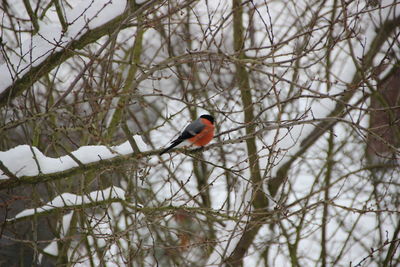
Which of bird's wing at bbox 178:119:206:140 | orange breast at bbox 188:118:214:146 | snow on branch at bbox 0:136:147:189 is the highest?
bird's wing at bbox 178:119:206:140

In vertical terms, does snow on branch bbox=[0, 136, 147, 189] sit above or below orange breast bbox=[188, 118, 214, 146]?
below

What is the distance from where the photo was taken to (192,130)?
4555mm

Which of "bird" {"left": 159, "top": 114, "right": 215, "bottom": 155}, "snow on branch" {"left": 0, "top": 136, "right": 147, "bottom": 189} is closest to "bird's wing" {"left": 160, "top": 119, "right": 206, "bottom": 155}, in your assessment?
"bird" {"left": 159, "top": 114, "right": 215, "bottom": 155}

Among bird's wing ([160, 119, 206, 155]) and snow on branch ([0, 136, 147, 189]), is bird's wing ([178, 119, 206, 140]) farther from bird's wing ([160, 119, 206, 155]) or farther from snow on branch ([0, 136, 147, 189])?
snow on branch ([0, 136, 147, 189])

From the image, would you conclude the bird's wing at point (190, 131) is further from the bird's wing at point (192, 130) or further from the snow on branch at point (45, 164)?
the snow on branch at point (45, 164)

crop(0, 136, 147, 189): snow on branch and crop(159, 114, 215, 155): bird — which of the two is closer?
crop(0, 136, 147, 189): snow on branch

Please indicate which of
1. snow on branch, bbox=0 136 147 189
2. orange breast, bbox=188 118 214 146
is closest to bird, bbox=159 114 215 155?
orange breast, bbox=188 118 214 146

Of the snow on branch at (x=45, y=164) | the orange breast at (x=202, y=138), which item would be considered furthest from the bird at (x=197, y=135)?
the snow on branch at (x=45, y=164)

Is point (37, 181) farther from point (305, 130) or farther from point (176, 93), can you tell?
point (176, 93)

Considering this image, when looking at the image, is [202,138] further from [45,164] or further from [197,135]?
[45,164]

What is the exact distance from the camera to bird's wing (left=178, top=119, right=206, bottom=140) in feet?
14.8

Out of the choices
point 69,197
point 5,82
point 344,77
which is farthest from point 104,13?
point 344,77

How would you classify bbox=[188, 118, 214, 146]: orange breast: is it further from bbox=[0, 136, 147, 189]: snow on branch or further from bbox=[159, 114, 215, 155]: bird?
bbox=[0, 136, 147, 189]: snow on branch

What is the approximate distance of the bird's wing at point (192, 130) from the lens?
450cm
